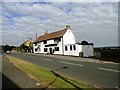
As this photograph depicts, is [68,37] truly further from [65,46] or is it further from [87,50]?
[87,50]

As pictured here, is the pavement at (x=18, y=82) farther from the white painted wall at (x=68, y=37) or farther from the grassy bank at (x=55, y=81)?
the white painted wall at (x=68, y=37)

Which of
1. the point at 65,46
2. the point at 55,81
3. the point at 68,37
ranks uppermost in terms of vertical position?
the point at 68,37

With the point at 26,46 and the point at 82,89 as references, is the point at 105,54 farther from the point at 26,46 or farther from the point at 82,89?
the point at 26,46

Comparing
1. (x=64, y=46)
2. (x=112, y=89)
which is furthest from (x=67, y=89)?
(x=64, y=46)

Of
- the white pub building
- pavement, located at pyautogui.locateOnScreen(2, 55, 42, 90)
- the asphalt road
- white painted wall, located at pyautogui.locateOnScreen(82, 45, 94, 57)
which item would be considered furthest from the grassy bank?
white painted wall, located at pyautogui.locateOnScreen(82, 45, 94, 57)

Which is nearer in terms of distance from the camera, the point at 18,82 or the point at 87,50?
the point at 18,82

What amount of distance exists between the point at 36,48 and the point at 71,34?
29240mm

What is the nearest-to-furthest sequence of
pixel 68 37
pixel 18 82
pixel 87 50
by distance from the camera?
pixel 18 82
pixel 87 50
pixel 68 37

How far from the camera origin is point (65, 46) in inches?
→ 2419

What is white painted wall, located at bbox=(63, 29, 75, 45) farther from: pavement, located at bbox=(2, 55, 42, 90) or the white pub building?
pavement, located at bbox=(2, 55, 42, 90)

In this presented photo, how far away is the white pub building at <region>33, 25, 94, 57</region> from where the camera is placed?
52.1 m

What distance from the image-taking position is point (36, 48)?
9181 cm

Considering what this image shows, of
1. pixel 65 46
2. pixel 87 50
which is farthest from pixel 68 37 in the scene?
pixel 87 50

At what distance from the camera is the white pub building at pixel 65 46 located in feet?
171
